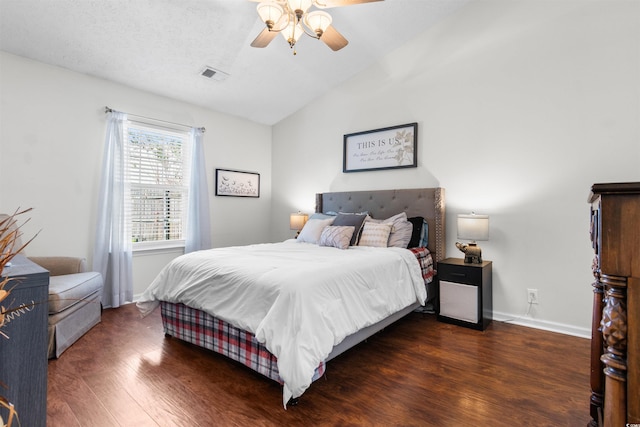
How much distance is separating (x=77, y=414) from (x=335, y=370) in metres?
1.49

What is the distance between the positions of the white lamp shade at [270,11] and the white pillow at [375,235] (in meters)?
2.11

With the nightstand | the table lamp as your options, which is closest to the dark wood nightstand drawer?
the nightstand

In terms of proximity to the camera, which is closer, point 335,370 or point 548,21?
point 335,370

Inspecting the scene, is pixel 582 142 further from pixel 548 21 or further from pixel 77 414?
pixel 77 414

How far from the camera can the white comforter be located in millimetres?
1727

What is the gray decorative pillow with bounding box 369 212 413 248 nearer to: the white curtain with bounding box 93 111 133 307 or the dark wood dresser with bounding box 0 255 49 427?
the dark wood dresser with bounding box 0 255 49 427

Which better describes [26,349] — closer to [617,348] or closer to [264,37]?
[617,348]

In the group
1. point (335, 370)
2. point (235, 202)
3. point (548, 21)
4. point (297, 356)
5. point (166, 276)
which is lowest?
point (335, 370)

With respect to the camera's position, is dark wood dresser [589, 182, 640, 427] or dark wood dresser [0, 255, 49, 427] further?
dark wood dresser [0, 255, 49, 427]

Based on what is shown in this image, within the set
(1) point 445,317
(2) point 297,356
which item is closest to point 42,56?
(2) point 297,356

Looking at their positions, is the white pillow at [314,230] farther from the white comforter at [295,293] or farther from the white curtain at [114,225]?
the white curtain at [114,225]

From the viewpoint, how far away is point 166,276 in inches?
101

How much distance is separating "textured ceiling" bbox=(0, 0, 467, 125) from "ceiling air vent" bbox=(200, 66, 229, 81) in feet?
0.17

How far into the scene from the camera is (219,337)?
2207mm
